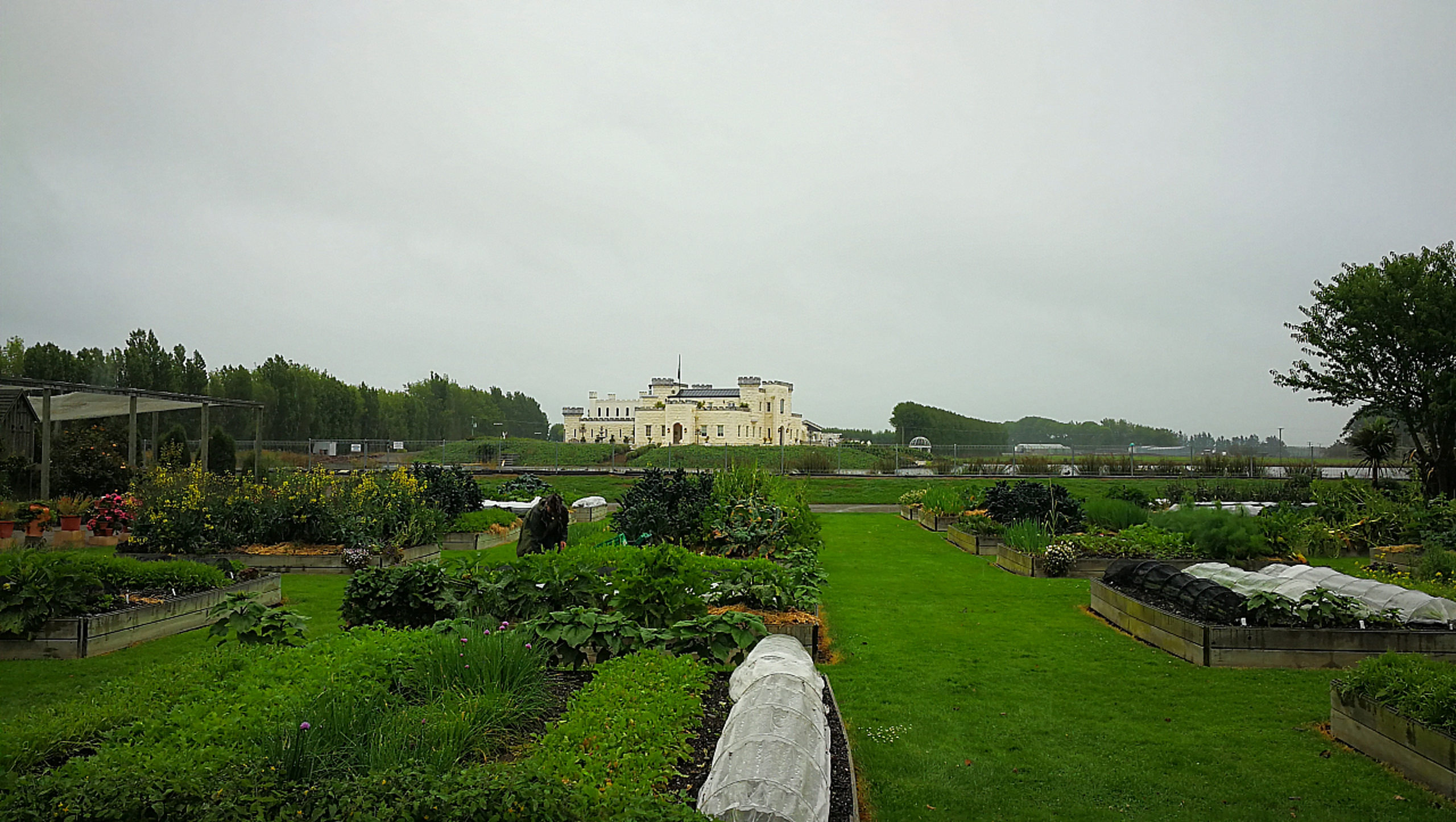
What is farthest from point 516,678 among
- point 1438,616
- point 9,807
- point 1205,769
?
point 1438,616

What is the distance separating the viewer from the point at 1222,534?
1166cm

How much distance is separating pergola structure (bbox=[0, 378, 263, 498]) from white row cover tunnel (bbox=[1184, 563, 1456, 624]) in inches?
646

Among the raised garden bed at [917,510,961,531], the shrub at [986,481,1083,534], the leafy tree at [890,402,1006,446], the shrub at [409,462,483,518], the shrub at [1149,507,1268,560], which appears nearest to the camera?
the shrub at [1149,507,1268,560]

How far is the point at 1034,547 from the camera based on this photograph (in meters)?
12.2

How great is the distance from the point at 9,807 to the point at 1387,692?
689 cm

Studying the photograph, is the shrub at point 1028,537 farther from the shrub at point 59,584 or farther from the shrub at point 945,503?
the shrub at point 59,584

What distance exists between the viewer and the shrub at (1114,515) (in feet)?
46.0

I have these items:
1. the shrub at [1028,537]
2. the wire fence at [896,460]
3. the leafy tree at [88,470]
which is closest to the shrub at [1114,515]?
the shrub at [1028,537]

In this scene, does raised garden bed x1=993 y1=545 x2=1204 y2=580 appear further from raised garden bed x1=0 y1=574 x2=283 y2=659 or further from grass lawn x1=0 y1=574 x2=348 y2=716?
raised garden bed x1=0 y1=574 x2=283 y2=659

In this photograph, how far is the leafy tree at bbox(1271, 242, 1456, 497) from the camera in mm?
17625

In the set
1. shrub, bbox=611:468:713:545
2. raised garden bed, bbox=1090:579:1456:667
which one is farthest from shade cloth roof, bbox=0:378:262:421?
raised garden bed, bbox=1090:579:1456:667

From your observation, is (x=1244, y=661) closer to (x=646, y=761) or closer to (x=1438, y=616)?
(x=1438, y=616)

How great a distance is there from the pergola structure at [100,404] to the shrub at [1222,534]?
57.3ft

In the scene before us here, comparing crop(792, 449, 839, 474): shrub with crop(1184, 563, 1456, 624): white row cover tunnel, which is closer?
crop(1184, 563, 1456, 624): white row cover tunnel
